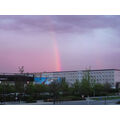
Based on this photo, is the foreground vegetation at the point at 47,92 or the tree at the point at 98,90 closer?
the foreground vegetation at the point at 47,92

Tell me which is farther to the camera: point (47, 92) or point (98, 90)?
point (98, 90)

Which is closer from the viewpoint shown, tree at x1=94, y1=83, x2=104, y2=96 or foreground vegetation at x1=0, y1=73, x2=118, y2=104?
foreground vegetation at x1=0, y1=73, x2=118, y2=104
